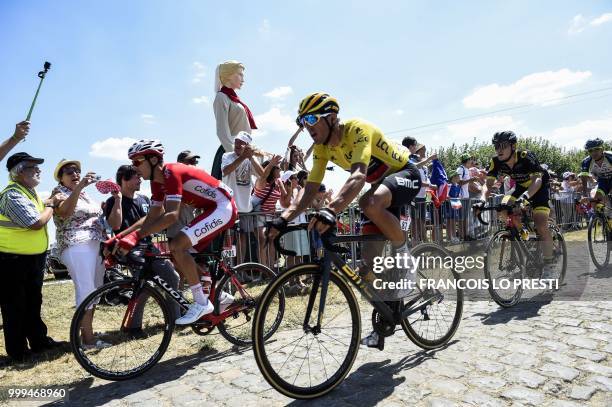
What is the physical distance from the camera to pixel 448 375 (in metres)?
3.52

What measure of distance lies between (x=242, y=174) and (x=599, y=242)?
6.99 m

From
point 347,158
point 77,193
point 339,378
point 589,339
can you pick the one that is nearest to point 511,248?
point 589,339

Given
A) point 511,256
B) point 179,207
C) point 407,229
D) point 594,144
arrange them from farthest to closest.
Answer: point 594,144, point 511,256, point 407,229, point 179,207

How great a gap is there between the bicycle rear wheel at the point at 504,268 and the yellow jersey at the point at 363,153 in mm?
2257

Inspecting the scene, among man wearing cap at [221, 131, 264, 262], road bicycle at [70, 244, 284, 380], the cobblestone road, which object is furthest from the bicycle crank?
man wearing cap at [221, 131, 264, 262]

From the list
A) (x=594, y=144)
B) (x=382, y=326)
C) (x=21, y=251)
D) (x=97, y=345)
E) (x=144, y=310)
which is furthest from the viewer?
(x=594, y=144)

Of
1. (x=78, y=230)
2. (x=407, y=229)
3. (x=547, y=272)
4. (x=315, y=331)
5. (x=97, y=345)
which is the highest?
(x=78, y=230)

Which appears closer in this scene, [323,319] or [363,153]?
[323,319]

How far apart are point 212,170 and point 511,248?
15.6ft

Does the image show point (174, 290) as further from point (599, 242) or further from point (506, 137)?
point (599, 242)

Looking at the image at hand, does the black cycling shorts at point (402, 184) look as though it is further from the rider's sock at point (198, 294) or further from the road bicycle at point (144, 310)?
the rider's sock at point (198, 294)

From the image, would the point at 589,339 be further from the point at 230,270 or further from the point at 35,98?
the point at 35,98

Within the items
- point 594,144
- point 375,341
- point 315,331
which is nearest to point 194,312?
point 315,331

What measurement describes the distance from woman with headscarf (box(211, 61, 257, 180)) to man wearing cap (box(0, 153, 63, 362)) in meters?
2.67
